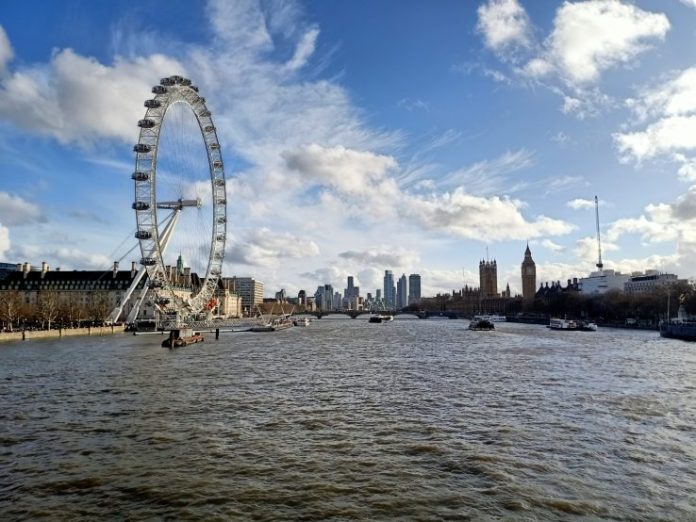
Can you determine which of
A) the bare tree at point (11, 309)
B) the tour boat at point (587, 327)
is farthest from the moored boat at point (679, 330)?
the bare tree at point (11, 309)

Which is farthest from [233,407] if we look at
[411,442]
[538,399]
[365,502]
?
[538,399]

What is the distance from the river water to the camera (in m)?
13.8

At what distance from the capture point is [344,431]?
69.7 ft

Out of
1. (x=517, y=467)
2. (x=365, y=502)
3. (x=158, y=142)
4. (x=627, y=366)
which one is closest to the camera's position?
(x=365, y=502)

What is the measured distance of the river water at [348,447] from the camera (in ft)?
45.2

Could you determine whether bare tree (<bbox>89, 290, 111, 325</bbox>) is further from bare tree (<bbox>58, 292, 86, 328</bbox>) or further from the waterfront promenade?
the waterfront promenade

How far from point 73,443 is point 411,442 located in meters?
12.3

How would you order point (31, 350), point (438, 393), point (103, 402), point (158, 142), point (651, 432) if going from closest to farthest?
1. point (651, 432)
2. point (103, 402)
3. point (438, 393)
4. point (31, 350)
5. point (158, 142)

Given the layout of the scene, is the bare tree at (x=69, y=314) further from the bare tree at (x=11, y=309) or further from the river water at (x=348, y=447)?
the river water at (x=348, y=447)

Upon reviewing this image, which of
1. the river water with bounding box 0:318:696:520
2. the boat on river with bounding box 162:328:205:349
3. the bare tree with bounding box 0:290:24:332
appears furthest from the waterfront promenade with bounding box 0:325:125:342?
the river water with bounding box 0:318:696:520

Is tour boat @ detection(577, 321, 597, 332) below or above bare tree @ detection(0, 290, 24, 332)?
below

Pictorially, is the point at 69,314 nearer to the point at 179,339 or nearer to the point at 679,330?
the point at 179,339

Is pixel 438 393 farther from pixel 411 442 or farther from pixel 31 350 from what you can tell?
pixel 31 350

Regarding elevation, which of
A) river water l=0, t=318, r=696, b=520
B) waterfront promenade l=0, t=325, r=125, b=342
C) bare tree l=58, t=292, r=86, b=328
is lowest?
river water l=0, t=318, r=696, b=520
